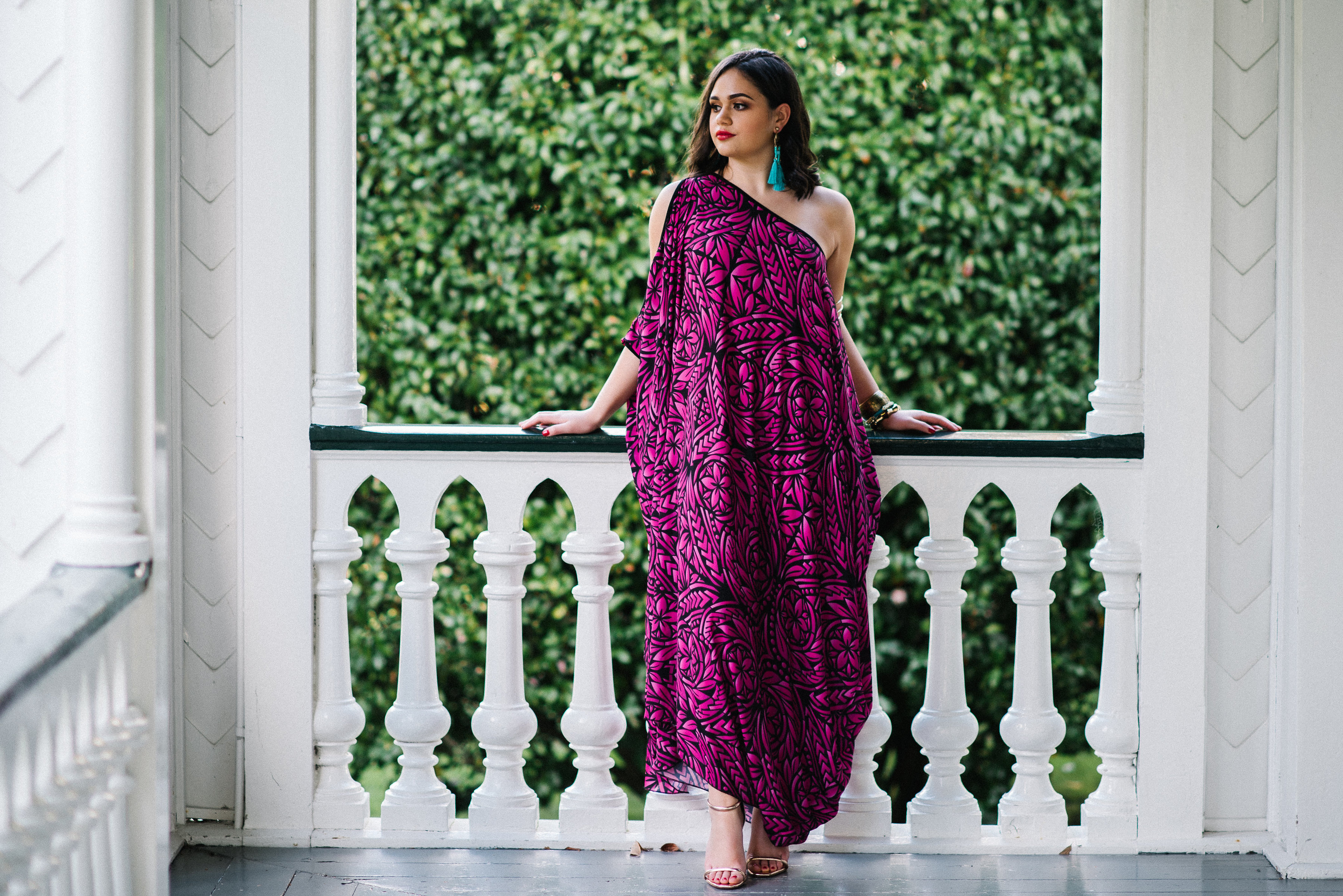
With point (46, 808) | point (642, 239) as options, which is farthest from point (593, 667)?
point (642, 239)

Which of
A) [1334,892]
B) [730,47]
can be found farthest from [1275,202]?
[730,47]

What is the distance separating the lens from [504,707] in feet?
10.3

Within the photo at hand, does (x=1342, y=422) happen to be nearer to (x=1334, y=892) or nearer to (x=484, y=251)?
(x=1334, y=892)

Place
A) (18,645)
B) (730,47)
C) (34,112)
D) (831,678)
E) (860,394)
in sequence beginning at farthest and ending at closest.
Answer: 1. (730,47)
2. (860,394)
3. (831,678)
4. (34,112)
5. (18,645)

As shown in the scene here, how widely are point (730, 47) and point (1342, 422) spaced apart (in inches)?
96.2

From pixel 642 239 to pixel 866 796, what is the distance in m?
2.20

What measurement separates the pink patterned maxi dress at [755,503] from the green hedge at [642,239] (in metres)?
1.73

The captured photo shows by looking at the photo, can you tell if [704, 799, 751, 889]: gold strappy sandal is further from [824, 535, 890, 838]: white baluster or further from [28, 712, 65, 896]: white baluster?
[28, 712, 65, 896]: white baluster

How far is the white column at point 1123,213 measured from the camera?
3.00m

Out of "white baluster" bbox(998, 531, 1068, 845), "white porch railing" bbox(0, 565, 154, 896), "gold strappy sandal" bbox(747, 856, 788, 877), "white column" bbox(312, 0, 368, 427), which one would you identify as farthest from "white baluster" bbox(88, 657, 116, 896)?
"white baluster" bbox(998, 531, 1068, 845)

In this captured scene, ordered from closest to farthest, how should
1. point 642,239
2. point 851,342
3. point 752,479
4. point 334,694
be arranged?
1. point 752,479
2. point 851,342
3. point 334,694
4. point 642,239

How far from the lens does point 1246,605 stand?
3047mm

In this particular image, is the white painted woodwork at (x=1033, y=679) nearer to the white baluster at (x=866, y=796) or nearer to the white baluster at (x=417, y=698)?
the white baluster at (x=866, y=796)

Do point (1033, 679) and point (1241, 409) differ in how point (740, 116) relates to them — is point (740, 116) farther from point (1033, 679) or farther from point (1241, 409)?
point (1033, 679)
